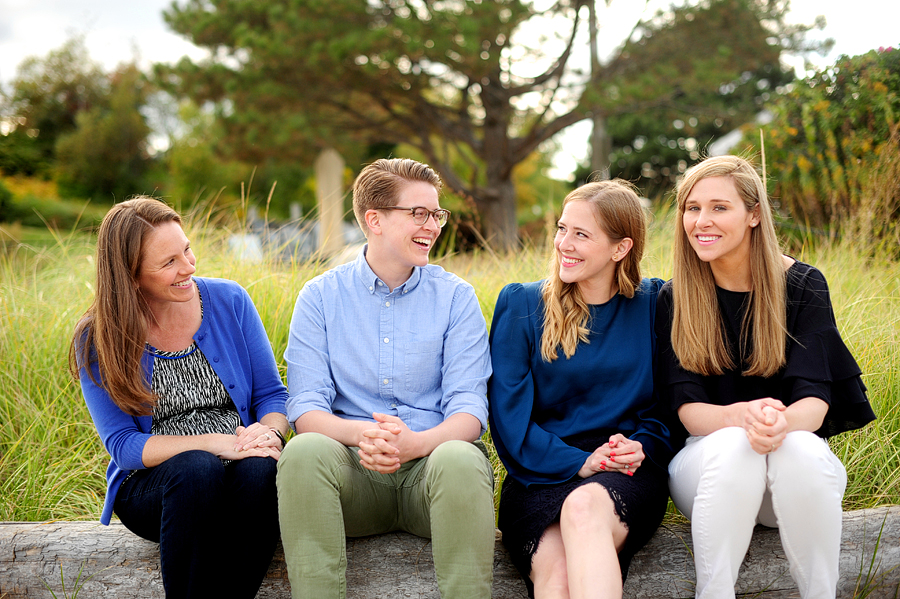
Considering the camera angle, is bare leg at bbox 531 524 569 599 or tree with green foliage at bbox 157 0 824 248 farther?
tree with green foliage at bbox 157 0 824 248

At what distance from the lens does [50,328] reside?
11.0 ft

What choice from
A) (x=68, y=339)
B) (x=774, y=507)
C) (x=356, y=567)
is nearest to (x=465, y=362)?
(x=356, y=567)

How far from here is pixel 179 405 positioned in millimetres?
2223

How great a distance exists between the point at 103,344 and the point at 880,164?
4262mm

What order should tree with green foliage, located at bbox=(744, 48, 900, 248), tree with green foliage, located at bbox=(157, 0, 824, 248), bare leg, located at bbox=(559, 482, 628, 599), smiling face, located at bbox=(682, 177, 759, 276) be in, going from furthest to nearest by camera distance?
tree with green foliage, located at bbox=(157, 0, 824, 248)
tree with green foliage, located at bbox=(744, 48, 900, 248)
smiling face, located at bbox=(682, 177, 759, 276)
bare leg, located at bbox=(559, 482, 628, 599)

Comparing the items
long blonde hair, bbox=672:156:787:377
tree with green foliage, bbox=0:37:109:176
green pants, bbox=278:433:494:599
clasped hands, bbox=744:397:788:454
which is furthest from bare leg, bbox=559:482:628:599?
tree with green foliage, bbox=0:37:109:176

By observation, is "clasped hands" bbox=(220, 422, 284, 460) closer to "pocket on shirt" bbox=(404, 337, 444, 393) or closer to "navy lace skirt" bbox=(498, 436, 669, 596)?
"pocket on shirt" bbox=(404, 337, 444, 393)

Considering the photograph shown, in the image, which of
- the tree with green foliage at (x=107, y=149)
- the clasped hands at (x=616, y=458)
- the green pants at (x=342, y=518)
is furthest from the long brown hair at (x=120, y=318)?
the tree with green foliage at (x=107, y=149)

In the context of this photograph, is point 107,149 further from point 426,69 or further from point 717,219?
point 717,219

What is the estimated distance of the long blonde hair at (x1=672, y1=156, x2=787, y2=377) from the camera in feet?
7.23

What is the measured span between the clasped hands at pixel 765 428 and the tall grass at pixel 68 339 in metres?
0.97

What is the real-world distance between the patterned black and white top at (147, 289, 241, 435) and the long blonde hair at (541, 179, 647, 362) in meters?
1.12

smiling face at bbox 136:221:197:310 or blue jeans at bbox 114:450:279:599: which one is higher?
smiling face at bbox 136:221:197:310

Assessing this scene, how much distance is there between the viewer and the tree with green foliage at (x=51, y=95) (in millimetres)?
30016
